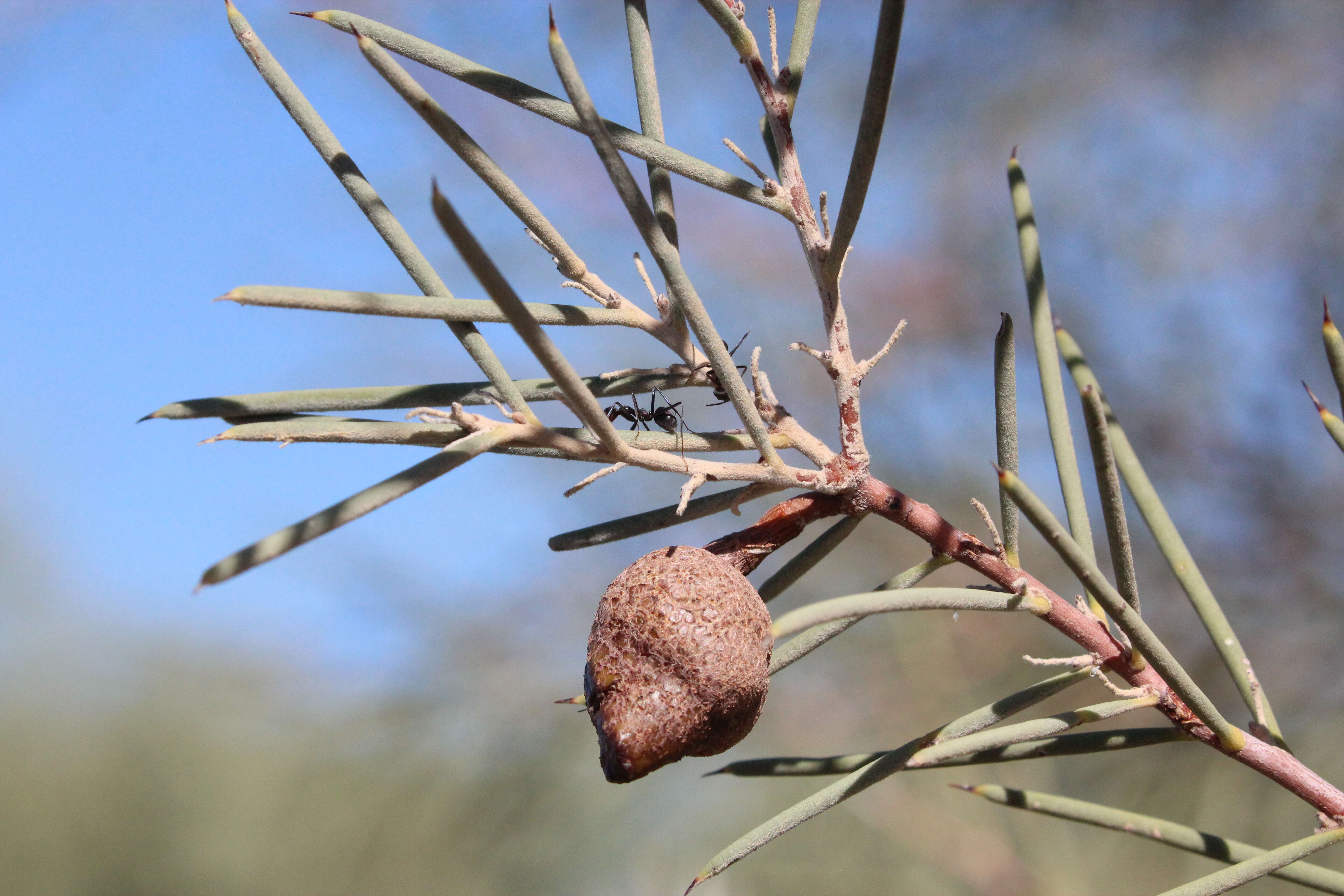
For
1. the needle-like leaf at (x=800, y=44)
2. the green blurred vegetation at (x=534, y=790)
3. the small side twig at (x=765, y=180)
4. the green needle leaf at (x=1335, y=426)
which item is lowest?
the green blurred vegetation at (x=534, y=790)

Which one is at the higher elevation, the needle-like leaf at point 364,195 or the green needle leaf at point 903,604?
the needle-like leaf at point 364,195

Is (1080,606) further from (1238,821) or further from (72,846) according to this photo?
Result: (72,846)

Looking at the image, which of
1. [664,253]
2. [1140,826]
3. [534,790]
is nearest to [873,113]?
[664,253]

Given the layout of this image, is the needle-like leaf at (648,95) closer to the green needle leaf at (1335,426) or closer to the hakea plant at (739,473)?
the hakea plant at (739,473)

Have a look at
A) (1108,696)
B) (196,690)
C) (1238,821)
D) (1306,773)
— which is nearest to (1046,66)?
(1108,696)

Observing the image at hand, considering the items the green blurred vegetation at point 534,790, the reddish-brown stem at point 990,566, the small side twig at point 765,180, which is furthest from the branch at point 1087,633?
the green blurred vegetation at point 534,790

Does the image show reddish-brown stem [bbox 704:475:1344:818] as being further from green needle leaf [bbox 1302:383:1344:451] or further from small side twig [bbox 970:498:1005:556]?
green needle leaf [bbox 1302:383:1344:451]

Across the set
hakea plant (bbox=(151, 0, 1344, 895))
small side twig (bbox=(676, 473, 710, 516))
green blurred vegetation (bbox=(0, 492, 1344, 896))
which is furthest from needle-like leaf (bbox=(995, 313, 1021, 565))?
green blurred vegetation (bbox=(0, 492, 1344, 896))
